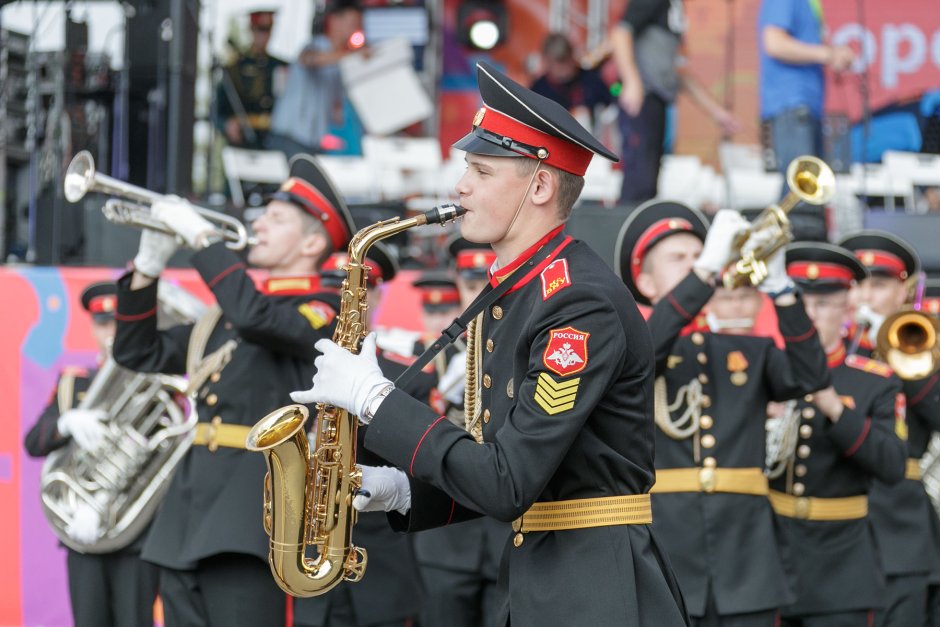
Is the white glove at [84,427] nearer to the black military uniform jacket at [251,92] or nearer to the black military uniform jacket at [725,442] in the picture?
the black military uniform jacket at [725,442]

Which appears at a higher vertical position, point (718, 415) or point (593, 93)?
point (593, 93)

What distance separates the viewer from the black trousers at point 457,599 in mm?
6758

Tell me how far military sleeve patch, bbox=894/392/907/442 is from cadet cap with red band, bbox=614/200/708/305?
1.48 meters

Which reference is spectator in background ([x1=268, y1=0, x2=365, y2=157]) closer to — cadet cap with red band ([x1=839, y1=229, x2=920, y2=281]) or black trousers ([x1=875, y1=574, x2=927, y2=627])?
cadet cap with red band ([x1=839, y1=229, x2=920, y2=281])

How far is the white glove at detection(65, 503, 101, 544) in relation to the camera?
6316 millimetres

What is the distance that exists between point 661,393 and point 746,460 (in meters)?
0.44

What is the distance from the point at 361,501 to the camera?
3562mm

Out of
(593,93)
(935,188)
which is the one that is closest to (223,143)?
(593,93)

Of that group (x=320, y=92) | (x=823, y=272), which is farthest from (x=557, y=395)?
(x=320, y=92)

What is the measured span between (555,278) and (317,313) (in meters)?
2.09

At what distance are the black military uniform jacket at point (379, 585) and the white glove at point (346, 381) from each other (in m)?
1.94

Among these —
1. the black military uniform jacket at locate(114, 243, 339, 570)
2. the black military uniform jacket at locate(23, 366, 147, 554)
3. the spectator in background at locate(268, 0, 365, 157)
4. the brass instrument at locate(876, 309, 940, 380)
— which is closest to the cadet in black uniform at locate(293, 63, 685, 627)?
the black military uniform jacket at locate(114, 243, 339, 570)

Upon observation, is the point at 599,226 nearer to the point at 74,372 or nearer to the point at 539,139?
the point at 74,372

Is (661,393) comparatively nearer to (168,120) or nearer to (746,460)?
(746,460)
